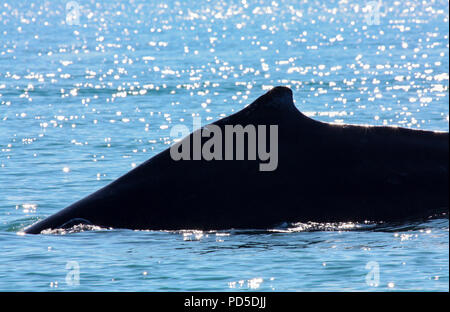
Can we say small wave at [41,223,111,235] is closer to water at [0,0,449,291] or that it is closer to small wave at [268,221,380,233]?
water at [0,0,449,291]

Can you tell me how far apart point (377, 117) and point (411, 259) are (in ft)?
69.8

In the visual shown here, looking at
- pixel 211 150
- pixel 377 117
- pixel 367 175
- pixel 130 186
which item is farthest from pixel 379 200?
pixel 377 117

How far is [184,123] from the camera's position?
106ft

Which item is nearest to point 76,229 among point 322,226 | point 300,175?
point 300,175

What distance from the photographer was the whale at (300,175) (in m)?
11.5

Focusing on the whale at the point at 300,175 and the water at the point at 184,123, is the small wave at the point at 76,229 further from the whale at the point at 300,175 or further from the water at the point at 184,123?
the whale at the point at 300,175

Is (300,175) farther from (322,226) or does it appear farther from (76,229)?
(76,229)

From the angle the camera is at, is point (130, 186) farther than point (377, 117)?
No

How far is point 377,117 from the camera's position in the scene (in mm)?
32406

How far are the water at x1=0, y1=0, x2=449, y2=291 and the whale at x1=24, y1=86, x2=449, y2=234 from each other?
273 millimetres

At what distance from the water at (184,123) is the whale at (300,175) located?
0.90ft

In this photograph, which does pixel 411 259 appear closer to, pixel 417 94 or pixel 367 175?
pixel 367 175

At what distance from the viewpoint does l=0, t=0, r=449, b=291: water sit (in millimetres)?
11266

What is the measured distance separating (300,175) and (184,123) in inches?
824
